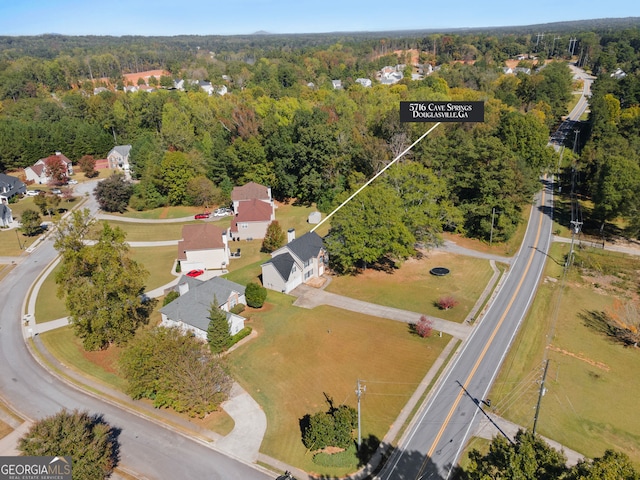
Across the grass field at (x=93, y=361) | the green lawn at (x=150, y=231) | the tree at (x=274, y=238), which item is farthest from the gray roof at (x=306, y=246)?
the green lawn at (x=150, y=231)

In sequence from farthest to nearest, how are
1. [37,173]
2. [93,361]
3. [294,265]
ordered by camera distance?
[37,173], [294,265], [93,361]

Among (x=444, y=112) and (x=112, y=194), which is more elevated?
(x=444, y=112)

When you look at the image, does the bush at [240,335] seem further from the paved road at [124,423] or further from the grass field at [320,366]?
the paved road at [124,423]

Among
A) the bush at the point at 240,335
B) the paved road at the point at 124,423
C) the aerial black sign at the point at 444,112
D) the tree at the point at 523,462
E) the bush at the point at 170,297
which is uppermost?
the aerial black sign at the point at 444,112

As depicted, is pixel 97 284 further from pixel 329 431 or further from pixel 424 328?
pixel 424 328

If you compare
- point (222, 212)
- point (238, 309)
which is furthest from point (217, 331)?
point (222, 212)

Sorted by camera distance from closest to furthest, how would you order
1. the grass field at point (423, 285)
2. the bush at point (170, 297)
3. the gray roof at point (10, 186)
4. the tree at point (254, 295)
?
the bush at point (170, 297) → the tree at point (254, 295) → the grass field at point (423, 285) → the gray roof at point (10, 186)

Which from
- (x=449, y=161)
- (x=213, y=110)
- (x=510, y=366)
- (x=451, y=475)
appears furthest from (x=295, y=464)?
(x=213, y=110)
